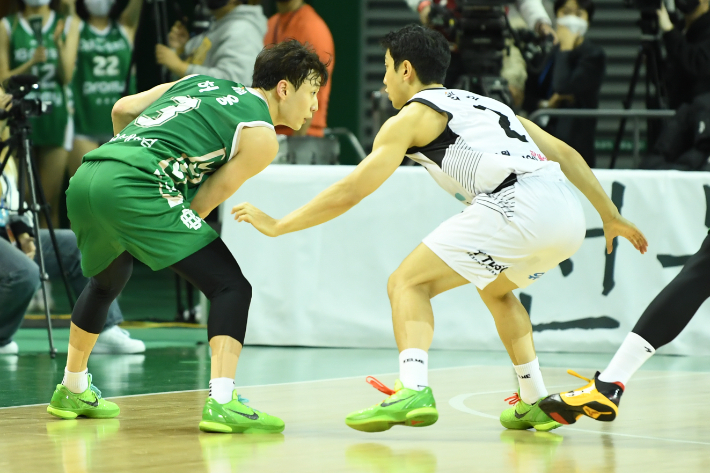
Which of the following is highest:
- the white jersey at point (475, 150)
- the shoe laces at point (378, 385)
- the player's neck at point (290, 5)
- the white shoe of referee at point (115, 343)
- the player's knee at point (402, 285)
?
the white jersey at point (475, 150)

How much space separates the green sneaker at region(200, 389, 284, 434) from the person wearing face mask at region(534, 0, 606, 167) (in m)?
5.09

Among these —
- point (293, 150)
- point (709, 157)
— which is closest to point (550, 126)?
point (709, 157)

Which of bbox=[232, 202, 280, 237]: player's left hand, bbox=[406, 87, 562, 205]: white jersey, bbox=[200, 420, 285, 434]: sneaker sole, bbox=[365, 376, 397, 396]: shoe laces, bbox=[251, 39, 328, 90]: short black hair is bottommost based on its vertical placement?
bbox=[200, 420, 285, 434]: sneaker sole

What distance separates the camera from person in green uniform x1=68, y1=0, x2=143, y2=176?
9625mm

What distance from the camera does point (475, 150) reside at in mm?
4051

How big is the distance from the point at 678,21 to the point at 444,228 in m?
5.86

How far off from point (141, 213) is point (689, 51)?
18.2 feet

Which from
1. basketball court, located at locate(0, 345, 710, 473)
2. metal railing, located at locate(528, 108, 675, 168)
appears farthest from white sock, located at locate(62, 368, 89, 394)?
metal railing, located at locate(528, 108, 675, 168)

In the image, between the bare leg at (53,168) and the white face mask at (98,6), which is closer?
the bare leg at (53,168)

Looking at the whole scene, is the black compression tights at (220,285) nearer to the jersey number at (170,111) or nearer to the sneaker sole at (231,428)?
the sneaker sole at (231,428)

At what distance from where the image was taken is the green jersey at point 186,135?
4.04 metres

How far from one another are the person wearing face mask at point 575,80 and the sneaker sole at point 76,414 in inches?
199

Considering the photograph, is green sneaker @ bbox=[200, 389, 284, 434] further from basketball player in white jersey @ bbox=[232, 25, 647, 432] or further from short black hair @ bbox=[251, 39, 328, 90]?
short black hair @ bbox=[251, 39, 328, 90]

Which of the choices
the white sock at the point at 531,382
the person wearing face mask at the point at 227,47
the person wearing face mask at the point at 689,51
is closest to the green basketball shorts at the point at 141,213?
the white sock at the point at 531,382
